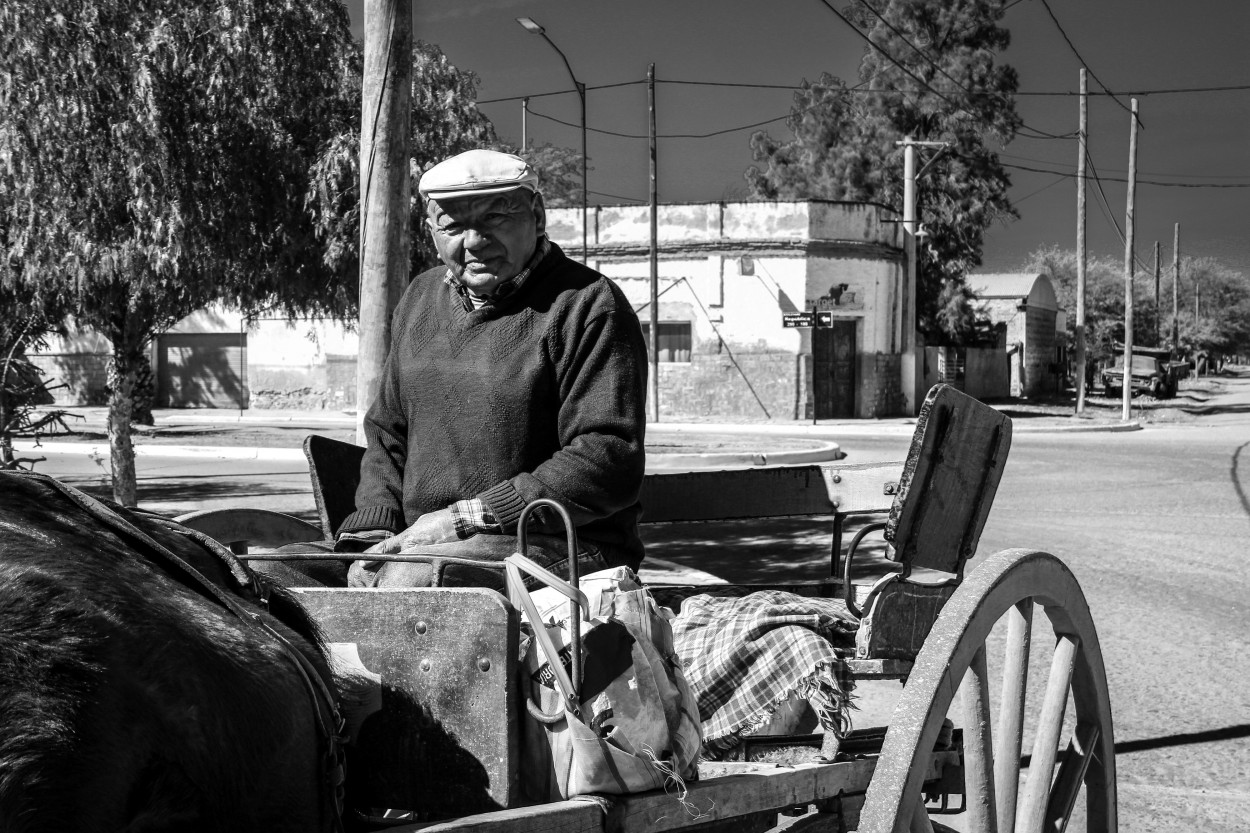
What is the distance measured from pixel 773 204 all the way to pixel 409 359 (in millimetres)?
28116

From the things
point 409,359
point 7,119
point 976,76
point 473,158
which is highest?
point 976,76

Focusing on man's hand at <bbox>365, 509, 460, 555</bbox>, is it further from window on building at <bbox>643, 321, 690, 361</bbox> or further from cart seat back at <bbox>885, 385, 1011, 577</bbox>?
window on building at <bbox>643, 321, 690, 361</bbox>

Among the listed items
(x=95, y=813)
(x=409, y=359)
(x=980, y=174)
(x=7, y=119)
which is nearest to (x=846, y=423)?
(x=980, y=174)

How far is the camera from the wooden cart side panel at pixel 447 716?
2037mm

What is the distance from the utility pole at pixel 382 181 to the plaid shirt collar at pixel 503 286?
10.6ft

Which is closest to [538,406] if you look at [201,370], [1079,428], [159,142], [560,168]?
[159,142]

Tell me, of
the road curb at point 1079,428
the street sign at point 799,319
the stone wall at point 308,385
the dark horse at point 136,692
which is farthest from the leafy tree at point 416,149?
the stone wall at point 308,385

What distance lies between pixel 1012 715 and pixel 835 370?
94.0 ft

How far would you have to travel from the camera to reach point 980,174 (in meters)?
40.5

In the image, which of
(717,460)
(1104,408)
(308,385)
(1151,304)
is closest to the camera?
(717,460)

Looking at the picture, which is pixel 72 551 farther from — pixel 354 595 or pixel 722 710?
pixel 722 710

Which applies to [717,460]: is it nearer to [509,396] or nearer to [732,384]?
[732,384]

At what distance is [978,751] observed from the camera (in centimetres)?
272

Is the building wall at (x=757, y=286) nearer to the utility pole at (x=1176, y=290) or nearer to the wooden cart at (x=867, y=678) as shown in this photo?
the wooden cart at (x=867, y=678)
